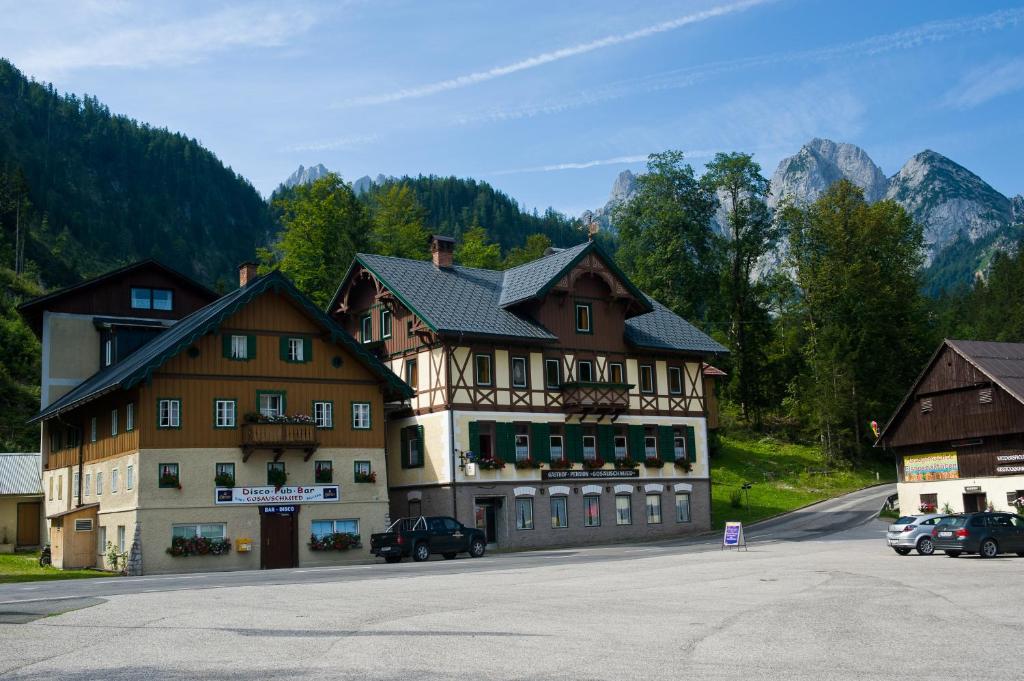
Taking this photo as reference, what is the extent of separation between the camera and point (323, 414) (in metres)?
43.5

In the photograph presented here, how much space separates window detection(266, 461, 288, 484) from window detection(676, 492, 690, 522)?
→ 2065 cm

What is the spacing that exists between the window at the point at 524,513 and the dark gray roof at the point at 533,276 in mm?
8879

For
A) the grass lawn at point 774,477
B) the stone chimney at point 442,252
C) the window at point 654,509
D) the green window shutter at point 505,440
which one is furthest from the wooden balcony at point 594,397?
the grass lawn at point 774,477

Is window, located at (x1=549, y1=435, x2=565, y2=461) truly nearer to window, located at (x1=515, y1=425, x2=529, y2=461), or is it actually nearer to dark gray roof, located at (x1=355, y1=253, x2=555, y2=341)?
window, located at (x1=515, y1=425, x2=529, y2=461)

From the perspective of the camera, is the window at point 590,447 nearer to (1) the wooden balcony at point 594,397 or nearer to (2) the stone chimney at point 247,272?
(1) the wooden balcony at point 594,397

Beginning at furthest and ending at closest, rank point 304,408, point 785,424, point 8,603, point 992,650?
point 785,424 < point 304,408 < point 8,603 < point 992,650

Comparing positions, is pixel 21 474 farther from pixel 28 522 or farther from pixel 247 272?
pixel 247 272

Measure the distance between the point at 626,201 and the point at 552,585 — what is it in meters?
63.0

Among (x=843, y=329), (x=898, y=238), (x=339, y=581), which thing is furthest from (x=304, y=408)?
(x=898, y=238)

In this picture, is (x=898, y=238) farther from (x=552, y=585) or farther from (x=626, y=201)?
(x=552, y=585)

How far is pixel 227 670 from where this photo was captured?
41.7 ft

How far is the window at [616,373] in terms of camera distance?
172ft

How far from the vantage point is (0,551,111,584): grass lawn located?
34.9 m

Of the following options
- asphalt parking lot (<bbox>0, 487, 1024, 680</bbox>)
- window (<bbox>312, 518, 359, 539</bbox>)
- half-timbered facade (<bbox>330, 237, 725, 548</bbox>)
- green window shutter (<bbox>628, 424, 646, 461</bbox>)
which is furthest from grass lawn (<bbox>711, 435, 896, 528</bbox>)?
asphalt parking lot (<bbox>0, 487, 1024, 680</bbox>)
